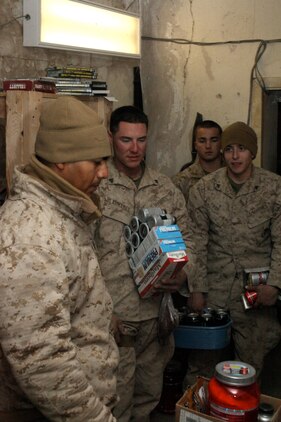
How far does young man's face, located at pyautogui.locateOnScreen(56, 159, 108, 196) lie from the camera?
172cm

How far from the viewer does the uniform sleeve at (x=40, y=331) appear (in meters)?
1.45

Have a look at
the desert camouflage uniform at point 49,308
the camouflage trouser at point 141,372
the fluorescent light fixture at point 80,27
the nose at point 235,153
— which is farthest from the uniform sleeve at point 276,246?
the desert camouflage uniform at point 49,308

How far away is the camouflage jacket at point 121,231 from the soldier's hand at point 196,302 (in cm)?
57

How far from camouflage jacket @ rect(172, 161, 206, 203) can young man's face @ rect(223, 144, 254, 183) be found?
63cm

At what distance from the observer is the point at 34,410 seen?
1708 millimetres

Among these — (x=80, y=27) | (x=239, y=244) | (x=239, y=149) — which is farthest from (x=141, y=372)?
(x=80, y=27)

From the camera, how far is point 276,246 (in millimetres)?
3342

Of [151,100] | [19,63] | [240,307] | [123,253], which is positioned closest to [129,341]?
[123,253]

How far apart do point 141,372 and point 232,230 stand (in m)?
1.08

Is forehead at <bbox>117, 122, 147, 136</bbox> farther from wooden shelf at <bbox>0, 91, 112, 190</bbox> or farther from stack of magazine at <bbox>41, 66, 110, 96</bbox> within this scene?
wooden shelf at <bbox>0, 91, 112, 190</bbox>

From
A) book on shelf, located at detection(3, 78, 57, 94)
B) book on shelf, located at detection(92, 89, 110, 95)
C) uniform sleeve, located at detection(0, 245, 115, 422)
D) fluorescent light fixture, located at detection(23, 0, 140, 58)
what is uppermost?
fluorescent light fixture, located at detection(23, 0, 140, 58)

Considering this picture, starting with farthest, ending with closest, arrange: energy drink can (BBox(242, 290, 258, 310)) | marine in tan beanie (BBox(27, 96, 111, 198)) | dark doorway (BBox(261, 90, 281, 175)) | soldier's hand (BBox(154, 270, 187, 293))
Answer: dark doorway (BBox(261, 90, 281, 175)) → energy drink can (BBox(242, 290, 258, 310)) → soldier's hand (BBox(154, 270, 187, 293)) → marine in tan beanie (BBox(27, 96, 111, 198))

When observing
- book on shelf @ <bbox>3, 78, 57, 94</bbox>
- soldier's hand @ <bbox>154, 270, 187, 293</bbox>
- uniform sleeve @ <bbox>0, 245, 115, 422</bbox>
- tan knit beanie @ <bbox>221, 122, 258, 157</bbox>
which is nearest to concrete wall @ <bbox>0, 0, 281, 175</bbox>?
tan knit beanie @ <bbox>221, 122, 258, 157</bbox>

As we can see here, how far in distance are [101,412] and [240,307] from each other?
199 cm
